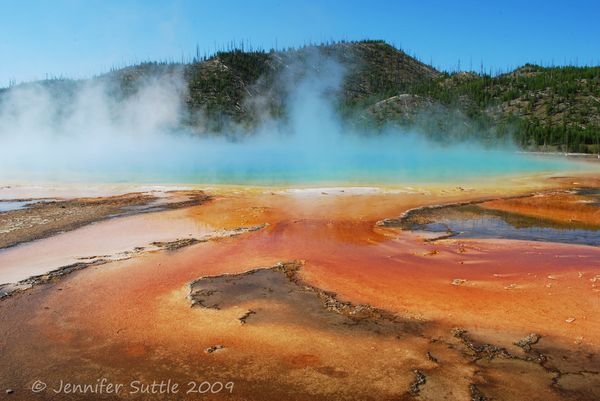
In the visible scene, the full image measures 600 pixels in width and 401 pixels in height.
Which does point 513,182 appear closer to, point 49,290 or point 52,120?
point 49,290

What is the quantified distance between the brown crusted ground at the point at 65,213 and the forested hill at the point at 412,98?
46632 millimetres

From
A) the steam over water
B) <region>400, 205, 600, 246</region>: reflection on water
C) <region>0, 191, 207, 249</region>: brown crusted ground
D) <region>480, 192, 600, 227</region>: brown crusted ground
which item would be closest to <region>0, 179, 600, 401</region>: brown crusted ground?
<region>400, 205, 600, 246</region>: reflection on water

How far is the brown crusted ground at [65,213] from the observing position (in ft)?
32.8

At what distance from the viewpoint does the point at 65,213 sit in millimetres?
12352

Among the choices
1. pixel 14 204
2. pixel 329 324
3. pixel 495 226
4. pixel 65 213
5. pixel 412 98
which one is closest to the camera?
pixel 329 324

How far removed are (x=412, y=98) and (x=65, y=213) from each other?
237ft

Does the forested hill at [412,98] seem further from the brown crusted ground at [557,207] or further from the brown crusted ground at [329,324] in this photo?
the brown crusted ground at [329,324]

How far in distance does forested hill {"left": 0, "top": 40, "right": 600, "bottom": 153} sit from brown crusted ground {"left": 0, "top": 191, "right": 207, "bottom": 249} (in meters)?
46.6

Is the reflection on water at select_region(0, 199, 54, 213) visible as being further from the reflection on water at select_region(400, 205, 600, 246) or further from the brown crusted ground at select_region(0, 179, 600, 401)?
the reflection on water at select_region(400, 205, 600, 246)

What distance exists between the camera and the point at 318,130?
2992 inches

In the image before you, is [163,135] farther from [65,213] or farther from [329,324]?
[329,324]

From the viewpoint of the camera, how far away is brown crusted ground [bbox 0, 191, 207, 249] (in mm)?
9992

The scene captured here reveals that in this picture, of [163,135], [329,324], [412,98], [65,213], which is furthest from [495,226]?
[412,98]

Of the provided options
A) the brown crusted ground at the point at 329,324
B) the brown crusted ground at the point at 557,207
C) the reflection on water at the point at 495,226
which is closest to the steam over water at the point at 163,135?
the brown crusted ground at the point at 557,207
